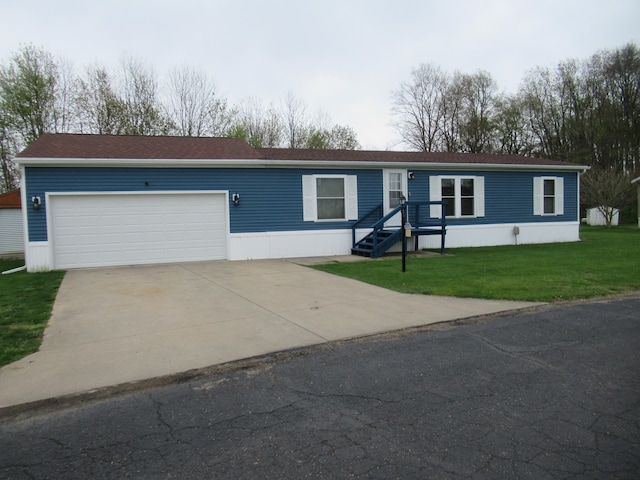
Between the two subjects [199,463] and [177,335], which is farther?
[177,335]

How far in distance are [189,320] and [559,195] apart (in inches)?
658

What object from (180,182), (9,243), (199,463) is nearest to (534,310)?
(199,463)

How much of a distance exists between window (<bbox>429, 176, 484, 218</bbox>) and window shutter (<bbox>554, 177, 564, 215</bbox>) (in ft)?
12.2

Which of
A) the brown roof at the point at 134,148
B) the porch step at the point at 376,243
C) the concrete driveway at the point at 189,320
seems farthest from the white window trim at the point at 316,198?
the concrete driveway at the point at 189,320

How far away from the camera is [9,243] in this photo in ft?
70.6

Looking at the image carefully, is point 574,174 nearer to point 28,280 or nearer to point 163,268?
point 163,268

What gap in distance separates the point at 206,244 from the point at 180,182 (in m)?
2.01

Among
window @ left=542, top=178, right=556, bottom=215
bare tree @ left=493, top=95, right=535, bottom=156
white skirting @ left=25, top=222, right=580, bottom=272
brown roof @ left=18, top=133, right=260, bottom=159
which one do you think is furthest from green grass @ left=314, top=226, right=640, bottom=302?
bare tree @ left=493, top=95, right=535, bottom=156

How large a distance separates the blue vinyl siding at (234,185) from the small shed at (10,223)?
11764 millimetres

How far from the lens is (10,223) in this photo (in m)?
21.6

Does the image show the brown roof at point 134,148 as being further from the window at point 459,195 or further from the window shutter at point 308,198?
the window at point 459,195

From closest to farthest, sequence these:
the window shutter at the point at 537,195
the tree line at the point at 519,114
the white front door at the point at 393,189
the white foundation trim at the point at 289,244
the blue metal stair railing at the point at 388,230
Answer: the white foundation trim at the point at 289,244, the blue metal stair railing at the point at 388,230, the white front door at the point at 393,189, the window shutter at the point at 537,195, the tree line at the point at 519,114

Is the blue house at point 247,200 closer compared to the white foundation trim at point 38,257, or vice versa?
the white foundation trim at point 38,257

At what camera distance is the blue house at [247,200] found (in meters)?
12.1
